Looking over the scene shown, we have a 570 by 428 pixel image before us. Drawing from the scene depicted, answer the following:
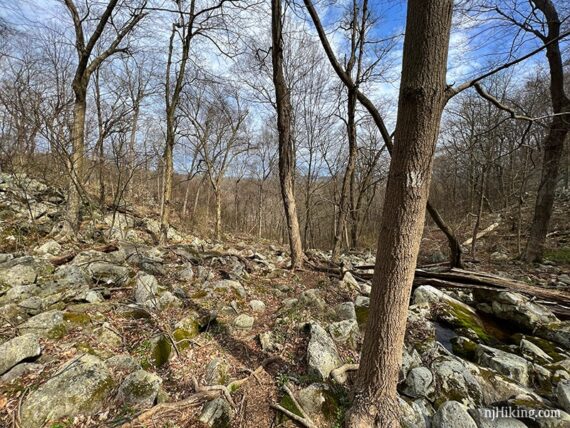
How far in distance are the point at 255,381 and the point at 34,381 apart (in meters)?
1.78

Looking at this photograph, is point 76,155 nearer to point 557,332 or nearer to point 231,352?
point 231,352

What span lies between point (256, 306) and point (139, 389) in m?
Result: 1.98

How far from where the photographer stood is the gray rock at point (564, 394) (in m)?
2.24

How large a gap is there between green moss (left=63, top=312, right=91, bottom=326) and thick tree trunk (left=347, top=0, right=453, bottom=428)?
9.41 ft

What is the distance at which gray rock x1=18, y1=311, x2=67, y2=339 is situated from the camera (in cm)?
251

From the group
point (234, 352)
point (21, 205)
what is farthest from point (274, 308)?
point (21, 205)

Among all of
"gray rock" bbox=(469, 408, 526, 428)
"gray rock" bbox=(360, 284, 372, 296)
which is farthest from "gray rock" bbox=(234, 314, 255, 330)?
"gray rock" bbox=(469, 408, 526, 428)

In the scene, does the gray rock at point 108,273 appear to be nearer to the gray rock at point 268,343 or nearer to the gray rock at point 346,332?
the gray rock at point 268,343

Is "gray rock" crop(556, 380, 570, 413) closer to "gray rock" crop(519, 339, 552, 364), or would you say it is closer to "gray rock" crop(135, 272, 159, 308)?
"gray rock" crop(519, 339, 552, 364)

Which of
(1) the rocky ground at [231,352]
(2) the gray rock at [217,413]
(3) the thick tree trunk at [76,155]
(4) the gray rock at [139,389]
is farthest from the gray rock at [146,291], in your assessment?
(3) the thick tree trunk at [76,155]

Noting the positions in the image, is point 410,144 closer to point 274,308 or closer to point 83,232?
point 274,308

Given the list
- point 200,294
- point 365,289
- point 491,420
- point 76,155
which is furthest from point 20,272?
point 491,420

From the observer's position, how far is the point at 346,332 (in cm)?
308

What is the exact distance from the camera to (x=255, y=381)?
7.79ft
